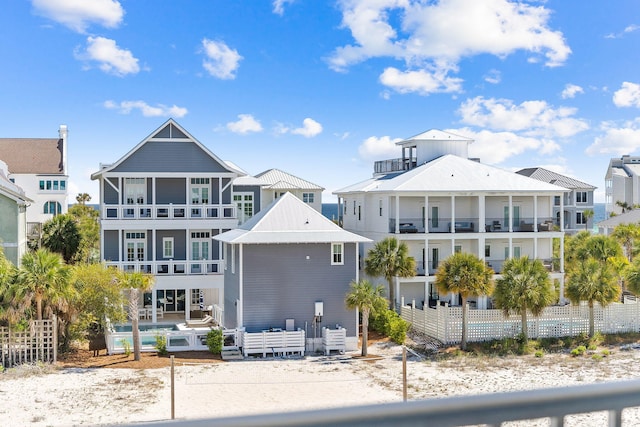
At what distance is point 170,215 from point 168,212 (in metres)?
0.21

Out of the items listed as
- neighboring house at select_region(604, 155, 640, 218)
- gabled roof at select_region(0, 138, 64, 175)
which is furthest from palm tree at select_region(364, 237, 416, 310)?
neighboring house at select_region(604, 155, 640, 218)

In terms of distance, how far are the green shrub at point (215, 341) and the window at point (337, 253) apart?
17.3ft

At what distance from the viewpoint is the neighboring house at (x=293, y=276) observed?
2822cm

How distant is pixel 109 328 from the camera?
27672mm

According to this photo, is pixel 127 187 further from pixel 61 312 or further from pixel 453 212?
pixel 453 212

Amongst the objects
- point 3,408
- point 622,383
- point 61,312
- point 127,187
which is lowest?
point 3,408

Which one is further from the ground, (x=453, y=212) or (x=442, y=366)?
(x=453, y=212)

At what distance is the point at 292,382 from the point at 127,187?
1650 centimetres

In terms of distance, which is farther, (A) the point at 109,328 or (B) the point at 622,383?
(A) the point at 109,328

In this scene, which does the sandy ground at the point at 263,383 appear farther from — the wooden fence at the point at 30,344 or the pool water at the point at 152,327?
the pool water at the point at 152,327

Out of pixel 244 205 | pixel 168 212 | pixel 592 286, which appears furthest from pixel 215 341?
pixel 244 205

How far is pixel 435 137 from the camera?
44.6m

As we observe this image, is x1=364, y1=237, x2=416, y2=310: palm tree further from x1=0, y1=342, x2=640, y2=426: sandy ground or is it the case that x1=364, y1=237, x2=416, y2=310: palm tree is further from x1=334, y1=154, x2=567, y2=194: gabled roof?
x1=0, y1=342, x2=640, y2=426: sandy ground

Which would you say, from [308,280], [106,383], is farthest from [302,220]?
[106,383]
